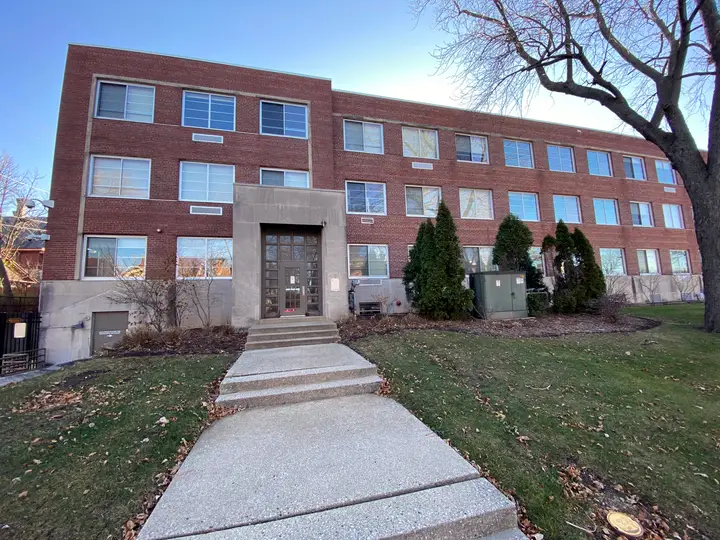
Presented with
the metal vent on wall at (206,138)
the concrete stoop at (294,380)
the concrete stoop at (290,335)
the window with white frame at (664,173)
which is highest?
the window with white frame at (664,173)

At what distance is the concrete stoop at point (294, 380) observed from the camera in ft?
14.5

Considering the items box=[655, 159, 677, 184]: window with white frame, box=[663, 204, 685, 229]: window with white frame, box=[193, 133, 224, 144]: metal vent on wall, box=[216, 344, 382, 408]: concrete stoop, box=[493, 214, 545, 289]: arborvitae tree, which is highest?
box=[655, 159, 677, 184]: window with white frame

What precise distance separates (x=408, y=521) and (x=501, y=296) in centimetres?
966

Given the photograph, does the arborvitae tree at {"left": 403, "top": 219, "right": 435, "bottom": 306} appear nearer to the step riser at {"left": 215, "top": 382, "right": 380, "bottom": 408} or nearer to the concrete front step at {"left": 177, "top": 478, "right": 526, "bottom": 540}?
the step riser at {"left": 215, "top": 382, "right": 380, "bottom": 408}

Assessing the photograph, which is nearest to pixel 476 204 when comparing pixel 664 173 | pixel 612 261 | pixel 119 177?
pixel 612 261

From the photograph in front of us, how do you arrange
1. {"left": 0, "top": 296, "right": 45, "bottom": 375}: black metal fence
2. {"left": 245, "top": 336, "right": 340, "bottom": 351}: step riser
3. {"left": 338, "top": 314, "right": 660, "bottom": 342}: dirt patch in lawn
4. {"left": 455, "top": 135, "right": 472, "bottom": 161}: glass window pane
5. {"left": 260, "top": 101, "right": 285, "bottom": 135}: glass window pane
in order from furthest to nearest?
1. {"left": 455, "top": 135, "right": 472, "bottom": 161}: glass window pane
2. {"left": 260, "top": 101, "right": 285, "bottom": 135}: glass window pane
3. {"left": 0, "top": 296, "right": 45, "bottom": 375}: black metal fence
4. {"left": 338, "top": 314, "right": 660, "bottom": 342}: dirt patch in lawn
5. {"left": 245, "top": 336, "right": 340, "bottom": 351}: step riser

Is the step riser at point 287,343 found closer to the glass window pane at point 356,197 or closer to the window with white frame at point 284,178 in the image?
the window with white frame at point 284,178

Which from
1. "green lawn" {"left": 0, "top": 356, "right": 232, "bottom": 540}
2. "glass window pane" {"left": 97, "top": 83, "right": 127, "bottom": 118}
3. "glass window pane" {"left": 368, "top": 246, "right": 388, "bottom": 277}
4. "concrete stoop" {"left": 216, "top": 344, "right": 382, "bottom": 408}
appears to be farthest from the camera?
"glass window pane" {"left": 368, "top": 246, "right": 388, "bottom": 277}

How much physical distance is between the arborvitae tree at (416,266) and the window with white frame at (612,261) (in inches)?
550

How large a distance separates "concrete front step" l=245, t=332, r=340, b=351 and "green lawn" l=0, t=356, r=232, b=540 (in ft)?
5.49

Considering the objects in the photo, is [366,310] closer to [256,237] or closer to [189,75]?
[256,237]

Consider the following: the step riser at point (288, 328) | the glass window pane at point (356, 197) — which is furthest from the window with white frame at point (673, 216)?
the step riser at point (288, 328)

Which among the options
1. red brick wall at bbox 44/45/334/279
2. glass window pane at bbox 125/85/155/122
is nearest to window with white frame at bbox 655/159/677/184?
red brick wall at bbox 44/45/334/279

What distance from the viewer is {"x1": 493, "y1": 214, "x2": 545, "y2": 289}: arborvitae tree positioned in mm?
11664
